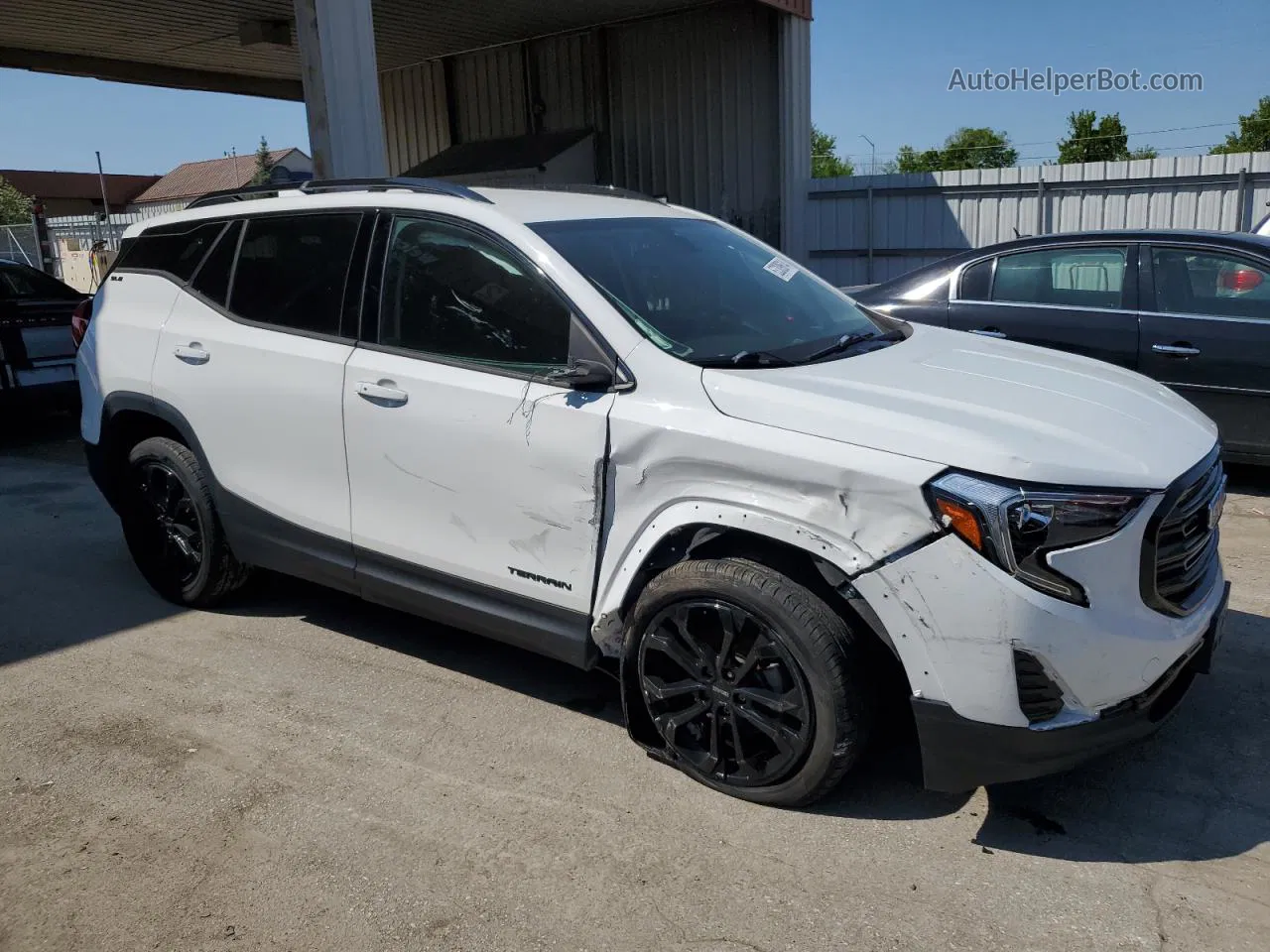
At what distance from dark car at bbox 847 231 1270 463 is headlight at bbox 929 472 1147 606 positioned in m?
3.54

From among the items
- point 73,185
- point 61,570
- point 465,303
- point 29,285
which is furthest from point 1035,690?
point 73,185

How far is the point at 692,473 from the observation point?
308 centimetres

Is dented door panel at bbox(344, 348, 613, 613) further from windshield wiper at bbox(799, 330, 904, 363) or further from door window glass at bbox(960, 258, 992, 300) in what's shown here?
door window glass at bbox(960, 258, 992, 300)

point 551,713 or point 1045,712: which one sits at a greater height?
point 1045,712

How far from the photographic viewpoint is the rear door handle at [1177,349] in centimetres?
608

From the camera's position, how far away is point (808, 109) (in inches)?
552

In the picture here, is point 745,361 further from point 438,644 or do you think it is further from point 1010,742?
point 438,644

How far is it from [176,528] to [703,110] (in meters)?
11.8

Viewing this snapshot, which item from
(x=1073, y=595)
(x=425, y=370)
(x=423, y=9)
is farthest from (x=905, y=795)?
(x=423, y=9)

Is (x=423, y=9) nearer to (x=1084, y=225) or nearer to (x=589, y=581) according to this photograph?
(x=1084, y=225)

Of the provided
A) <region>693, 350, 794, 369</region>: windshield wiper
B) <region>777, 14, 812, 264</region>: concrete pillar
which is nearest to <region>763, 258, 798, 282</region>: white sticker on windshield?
<region>693, 350, 794, 369</region>: windshield wiper

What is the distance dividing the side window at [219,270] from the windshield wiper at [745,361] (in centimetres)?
234

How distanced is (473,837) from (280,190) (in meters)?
2.87

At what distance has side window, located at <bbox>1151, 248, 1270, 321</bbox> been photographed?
6.01 metres
